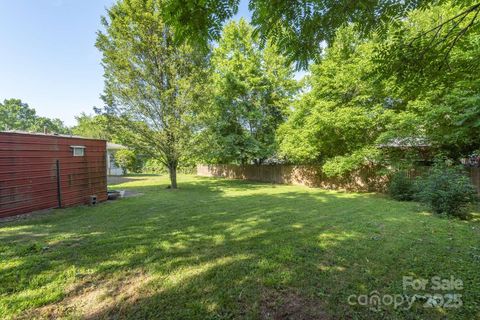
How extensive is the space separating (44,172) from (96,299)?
6254mm

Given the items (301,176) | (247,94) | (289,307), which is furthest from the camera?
(247,94)

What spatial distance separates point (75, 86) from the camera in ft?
39.2

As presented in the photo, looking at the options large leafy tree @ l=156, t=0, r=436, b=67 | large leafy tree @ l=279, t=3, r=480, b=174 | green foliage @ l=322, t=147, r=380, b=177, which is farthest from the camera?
green foliage @ l=322, t=147, r=380, b=177

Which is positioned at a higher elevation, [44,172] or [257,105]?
[257,105]

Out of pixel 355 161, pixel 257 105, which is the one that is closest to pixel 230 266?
pixel 355 161

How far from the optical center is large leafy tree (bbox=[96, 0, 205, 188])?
34.7 feet

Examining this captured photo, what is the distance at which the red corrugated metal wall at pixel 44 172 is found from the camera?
5805 millimetres

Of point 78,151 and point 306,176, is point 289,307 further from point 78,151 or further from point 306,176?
point 306,176

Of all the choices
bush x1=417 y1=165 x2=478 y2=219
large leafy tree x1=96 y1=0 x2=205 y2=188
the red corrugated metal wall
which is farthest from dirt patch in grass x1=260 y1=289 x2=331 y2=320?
large leafy tree x1=96 y1=0 x2=205 y2=188

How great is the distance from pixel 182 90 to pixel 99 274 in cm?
966

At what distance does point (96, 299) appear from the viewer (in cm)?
227

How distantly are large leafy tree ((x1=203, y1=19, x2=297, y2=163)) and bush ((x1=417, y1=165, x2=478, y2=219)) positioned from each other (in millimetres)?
9818

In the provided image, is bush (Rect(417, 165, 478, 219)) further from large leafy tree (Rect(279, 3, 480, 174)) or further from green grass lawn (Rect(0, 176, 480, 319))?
large leafy tree (Rect(279, 3, 480, 174))

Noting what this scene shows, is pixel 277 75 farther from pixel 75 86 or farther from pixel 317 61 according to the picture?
pixel 317 61
